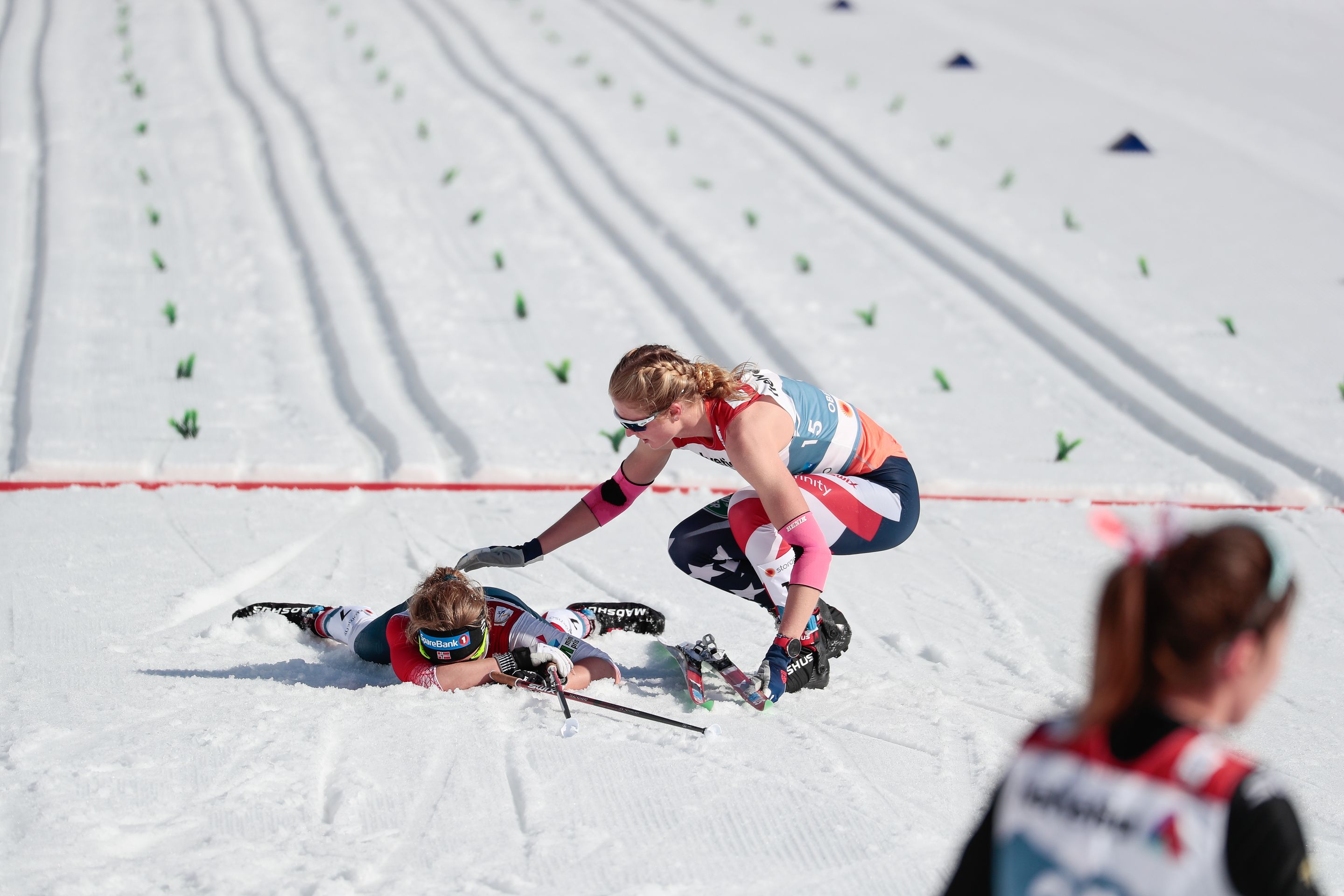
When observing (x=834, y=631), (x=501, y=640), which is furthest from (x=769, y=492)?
(x=501, y=640)

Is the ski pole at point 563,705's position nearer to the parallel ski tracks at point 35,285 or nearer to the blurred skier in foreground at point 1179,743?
the blurred skier in foreground at point 1179,743

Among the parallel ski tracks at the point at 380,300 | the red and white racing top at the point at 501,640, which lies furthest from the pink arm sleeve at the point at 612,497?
the parallel ski tracks at the point at 380,300

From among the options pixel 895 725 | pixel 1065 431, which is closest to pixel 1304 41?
pixel 1065 431

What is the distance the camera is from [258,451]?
232 inches

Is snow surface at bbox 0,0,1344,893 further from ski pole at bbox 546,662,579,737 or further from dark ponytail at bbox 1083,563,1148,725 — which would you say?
dark ponytail at bbox 1083,563,1148,725

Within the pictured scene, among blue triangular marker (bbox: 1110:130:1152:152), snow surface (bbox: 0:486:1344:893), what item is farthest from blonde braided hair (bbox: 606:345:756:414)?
blue triangular marker (bbox: 1110:130:1152:152)

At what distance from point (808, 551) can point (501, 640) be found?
Answer: 1.02 m

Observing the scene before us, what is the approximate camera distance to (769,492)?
3.18 m

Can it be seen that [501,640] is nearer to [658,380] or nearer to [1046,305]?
[658,380]

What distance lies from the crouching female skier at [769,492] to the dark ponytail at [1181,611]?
1970mm

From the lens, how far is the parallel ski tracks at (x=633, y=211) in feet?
25.2

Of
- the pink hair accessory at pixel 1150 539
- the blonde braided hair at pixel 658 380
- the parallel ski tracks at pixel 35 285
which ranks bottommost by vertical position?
the parallel ski tracks at pixel 35 285

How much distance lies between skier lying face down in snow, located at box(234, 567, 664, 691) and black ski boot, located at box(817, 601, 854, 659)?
64 cm

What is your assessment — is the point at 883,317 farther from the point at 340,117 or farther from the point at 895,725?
the point at 340,117
